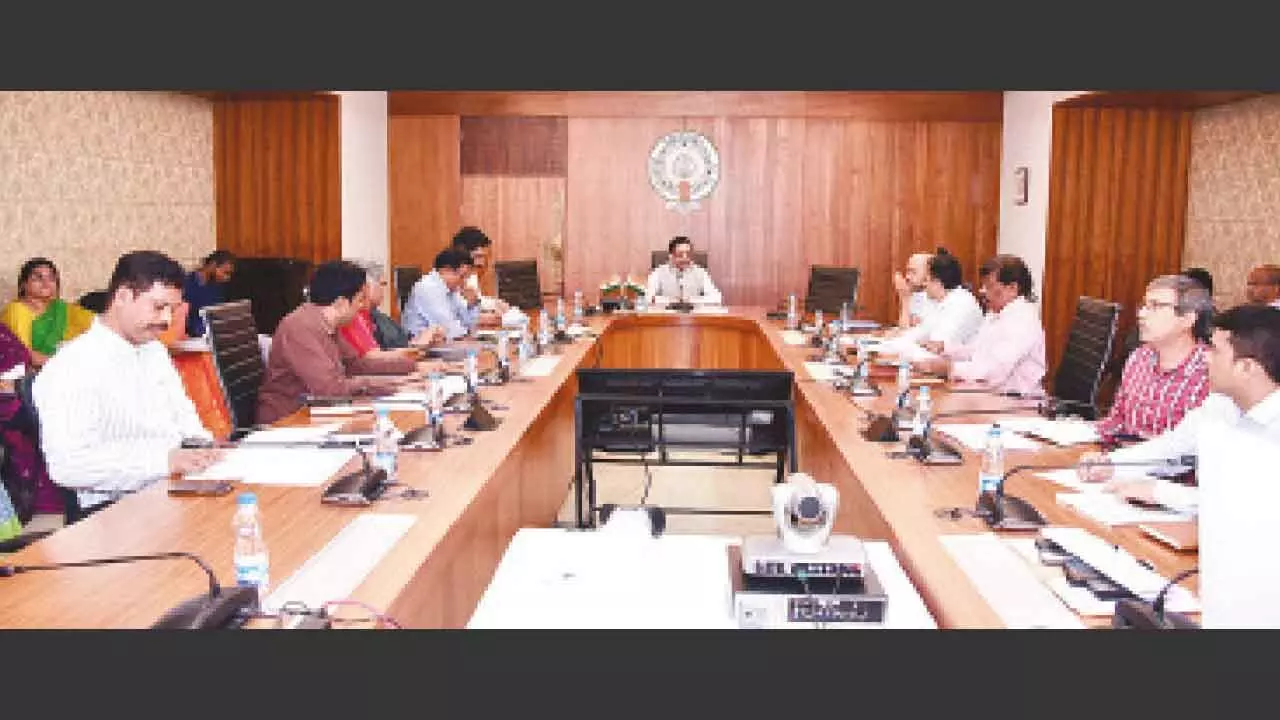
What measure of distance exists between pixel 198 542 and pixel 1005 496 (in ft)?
5.51

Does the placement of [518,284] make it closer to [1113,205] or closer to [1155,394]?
[1113,205]

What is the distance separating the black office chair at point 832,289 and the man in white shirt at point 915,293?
46 cm

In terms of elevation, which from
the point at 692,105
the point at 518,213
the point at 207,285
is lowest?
the point at 207,285

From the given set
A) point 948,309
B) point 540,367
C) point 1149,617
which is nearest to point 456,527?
point 1149,617

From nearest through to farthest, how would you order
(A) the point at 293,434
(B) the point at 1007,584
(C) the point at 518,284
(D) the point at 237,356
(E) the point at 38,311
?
1. (B) the point at 1007,584
2. (A) the point at 293,434
3. (D) the point at 237,356
4. (E) the point at 38,311
5. (C) the point at 518,284

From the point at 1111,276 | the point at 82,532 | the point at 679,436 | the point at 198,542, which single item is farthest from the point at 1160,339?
the point at 1111,276

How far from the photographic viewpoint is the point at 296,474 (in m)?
2.66

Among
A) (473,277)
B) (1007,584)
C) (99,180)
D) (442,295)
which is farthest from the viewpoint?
(99,180)

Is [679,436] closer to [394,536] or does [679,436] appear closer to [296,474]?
[296,474]

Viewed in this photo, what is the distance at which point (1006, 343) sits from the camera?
4.53 metres

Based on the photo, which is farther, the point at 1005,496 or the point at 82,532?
the point at 1005,496

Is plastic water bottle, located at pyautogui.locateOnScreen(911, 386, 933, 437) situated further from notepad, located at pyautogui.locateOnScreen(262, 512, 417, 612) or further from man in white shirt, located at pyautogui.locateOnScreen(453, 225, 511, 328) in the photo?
man in white shirt, located at pyautogui.locateOnScreen(453, 225, 511, 328)

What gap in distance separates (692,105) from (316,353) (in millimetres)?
6306

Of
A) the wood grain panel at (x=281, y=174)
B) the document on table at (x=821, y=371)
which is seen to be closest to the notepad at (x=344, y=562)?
the document on table at (x=821, y=371)
